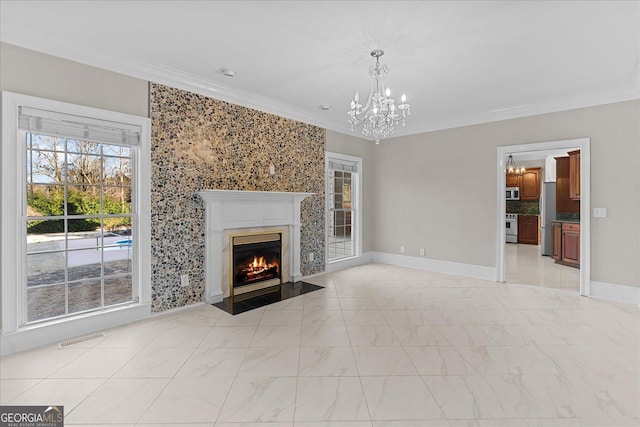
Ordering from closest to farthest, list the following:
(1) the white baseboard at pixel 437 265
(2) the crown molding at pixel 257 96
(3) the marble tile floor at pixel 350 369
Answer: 1. (3) the marble tile floor at pixel 350 369
2. (2) the crown molding at pixel 257 96
3. (1) the white baseboard at pixel 437 265

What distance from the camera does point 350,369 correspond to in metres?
2.47

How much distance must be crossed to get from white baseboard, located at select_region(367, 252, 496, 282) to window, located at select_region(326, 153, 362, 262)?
596 millimetres

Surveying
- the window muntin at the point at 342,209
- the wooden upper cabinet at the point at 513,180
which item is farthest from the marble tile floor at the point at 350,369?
the wooden upper cabinet at the point at 513,180

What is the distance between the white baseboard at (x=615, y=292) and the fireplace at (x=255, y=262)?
462cm

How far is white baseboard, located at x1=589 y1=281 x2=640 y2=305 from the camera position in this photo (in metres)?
4.08

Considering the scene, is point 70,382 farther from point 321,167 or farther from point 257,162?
point 321,167

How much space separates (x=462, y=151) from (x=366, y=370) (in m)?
4.49

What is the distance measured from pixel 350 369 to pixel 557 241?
6983 millimetres

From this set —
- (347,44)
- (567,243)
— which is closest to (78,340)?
(347,44)

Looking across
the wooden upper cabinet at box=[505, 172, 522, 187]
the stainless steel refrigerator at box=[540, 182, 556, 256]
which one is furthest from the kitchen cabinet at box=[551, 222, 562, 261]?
the wooden upper cabinet at box=[505, 172, 522, 187]

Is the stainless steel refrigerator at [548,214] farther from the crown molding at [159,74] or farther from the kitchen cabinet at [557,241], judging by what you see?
the crown molding at [159,74]

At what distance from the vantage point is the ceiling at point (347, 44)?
2.45 meters

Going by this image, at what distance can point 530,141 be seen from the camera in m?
4.85

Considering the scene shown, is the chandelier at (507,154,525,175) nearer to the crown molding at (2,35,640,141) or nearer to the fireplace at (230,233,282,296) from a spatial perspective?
the crown molding at (2,35,640,141)
